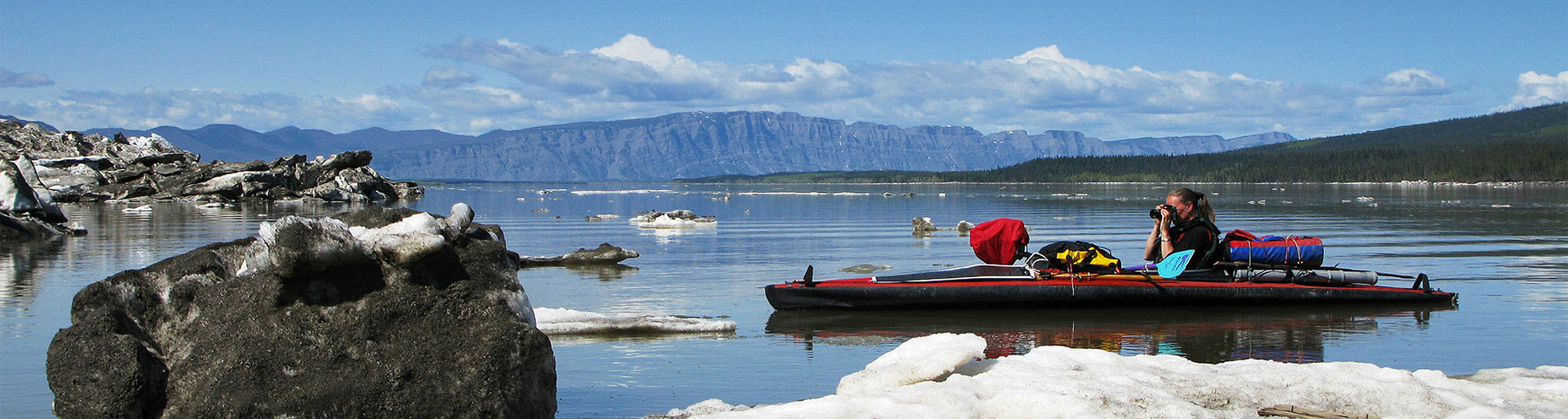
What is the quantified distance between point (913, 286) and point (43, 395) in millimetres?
8916

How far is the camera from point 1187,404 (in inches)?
289

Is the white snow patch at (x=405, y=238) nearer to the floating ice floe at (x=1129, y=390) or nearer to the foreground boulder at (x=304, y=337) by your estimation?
the foreground boulder at (x=304, y=337)

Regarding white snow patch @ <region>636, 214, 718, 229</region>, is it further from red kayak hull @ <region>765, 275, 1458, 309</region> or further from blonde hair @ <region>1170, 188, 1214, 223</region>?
blonde hair @ <region>1170, 188, 1214, 223</region>

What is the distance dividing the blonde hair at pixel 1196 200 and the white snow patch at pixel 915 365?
7.21 m

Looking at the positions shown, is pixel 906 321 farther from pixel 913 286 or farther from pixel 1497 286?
pixel 1497 286

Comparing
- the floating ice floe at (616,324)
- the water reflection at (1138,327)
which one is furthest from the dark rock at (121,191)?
the water reflection at (1138,327)

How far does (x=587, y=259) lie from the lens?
21.5 m

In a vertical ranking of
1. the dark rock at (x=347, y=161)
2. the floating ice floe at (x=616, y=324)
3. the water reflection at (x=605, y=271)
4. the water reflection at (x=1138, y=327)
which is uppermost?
the dark rock at (x=347, y=161)

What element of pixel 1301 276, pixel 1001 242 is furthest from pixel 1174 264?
pixel 1001 242

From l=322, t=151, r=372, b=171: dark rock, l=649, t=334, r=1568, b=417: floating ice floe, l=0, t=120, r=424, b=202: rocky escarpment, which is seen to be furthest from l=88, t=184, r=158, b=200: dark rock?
l=649, t=334, r=1568, b=417: floating ice floe

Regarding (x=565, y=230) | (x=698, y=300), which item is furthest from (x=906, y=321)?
(x=565, y=230)

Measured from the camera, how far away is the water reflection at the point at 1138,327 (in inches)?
476

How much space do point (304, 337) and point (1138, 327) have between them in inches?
377

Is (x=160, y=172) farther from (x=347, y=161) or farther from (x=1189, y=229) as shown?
(x=1189, y=229)
